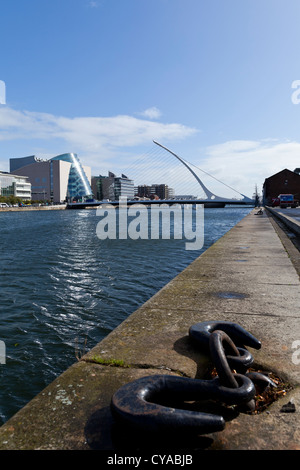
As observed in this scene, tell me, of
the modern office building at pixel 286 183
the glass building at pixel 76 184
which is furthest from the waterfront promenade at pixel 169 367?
the glass building at pixel 76 184

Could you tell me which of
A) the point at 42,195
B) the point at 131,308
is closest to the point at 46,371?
the point at 131,308

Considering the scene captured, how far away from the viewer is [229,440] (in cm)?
177

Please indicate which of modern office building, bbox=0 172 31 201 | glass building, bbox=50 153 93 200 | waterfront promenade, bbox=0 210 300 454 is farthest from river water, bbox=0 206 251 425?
glass building, bbox=50 153 93 200

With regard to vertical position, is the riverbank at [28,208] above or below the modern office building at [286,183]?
below

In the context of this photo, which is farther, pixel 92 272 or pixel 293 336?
pixel 92 272

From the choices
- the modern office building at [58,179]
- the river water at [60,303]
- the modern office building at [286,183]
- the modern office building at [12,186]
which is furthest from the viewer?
the modern office building at [58,179]

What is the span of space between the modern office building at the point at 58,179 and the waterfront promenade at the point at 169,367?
511 ft

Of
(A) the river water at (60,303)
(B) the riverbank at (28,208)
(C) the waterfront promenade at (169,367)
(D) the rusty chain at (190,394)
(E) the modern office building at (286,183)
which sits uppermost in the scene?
(E) the modern office building at (286,183)

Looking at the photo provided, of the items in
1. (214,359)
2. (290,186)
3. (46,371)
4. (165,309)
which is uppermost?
(290,186)

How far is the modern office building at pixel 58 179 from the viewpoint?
15388 cm

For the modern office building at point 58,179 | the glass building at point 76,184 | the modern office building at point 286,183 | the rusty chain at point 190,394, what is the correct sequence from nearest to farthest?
the rusty chain at point 190,394, the modern office building at point 286,183, the modern office building at point 58,179, the glass building at point 76,184

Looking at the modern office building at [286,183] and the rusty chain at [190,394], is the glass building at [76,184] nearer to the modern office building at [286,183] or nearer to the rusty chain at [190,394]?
the modern office building at [286,183]
